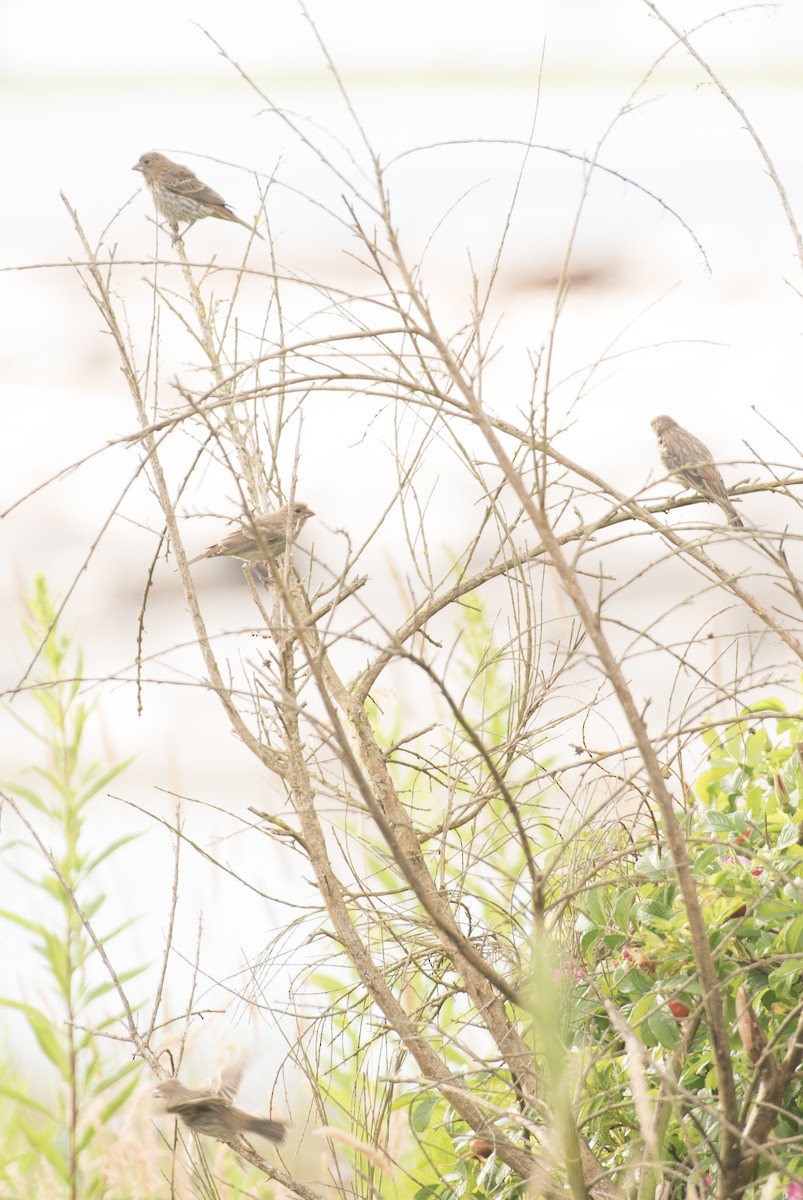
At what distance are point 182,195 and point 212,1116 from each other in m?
4.05

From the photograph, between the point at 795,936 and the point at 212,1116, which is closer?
the point at 795,936

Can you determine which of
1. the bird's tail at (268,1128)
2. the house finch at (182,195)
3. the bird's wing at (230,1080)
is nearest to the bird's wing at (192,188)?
the house finch at (182,195)

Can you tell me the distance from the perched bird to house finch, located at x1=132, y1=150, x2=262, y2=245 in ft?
12.0

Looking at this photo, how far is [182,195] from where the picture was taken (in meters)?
5.15

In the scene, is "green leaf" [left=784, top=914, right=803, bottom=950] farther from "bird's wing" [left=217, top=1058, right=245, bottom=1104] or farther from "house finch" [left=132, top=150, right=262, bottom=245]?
"house finch" [left=132, top=150, right=262, bottom=245]

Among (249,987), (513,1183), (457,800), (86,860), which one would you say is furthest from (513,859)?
(513,1183)

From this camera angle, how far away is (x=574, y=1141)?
1298 mm

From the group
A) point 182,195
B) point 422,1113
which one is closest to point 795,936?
point 422,1113

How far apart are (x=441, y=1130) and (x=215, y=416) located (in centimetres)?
139

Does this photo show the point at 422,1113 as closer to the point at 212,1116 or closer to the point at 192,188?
the point at 212,1116

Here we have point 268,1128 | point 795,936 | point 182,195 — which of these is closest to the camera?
point 795,936

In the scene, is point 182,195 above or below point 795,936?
above

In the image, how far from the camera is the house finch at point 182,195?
5043 millimetres

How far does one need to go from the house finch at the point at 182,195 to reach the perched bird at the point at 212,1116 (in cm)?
367
